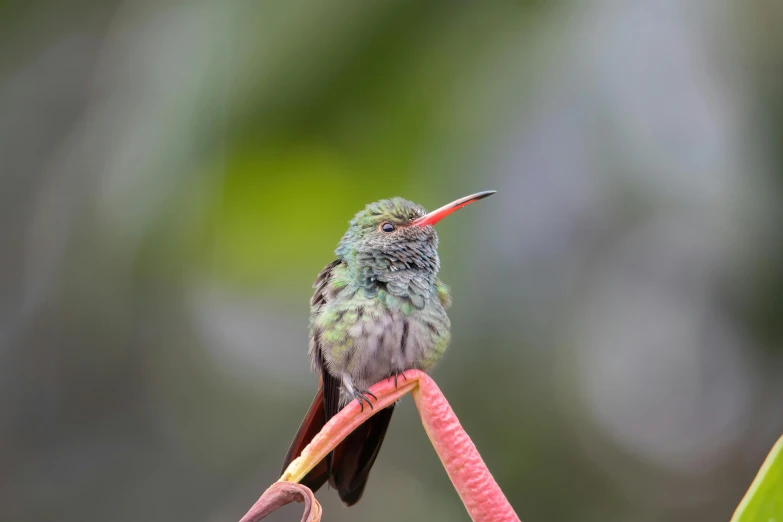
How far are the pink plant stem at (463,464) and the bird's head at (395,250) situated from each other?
60 centimetres

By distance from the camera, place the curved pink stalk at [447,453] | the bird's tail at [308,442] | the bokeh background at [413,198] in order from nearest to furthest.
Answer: the curved pink stalk at [447,453]
the bird's tail at [308,442]
the bokeh background at [413,198]

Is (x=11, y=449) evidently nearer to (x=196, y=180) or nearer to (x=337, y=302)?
(x=196, y=180)

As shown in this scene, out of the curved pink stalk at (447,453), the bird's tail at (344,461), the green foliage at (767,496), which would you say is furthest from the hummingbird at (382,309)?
the green foliage at (767,496)

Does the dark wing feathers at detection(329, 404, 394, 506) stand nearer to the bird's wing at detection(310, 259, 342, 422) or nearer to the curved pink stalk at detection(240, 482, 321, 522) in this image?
the bird's wing at detection(310, 259, 342, 422)

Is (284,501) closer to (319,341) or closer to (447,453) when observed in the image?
(447,453)

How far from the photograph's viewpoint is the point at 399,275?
1.41m

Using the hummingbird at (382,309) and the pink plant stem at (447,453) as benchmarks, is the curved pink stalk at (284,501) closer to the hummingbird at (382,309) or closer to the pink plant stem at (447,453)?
the pink plant stem at (447,453)

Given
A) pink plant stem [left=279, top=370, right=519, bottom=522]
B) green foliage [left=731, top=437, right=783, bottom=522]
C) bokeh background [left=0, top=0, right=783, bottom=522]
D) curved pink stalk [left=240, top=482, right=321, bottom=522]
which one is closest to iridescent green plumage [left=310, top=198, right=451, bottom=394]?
pink plant stem [left=279, top=370, right=519, bottom=522]

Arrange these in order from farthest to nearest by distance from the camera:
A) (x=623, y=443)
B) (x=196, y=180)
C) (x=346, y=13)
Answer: (x=623, y=443)
(x=196, y=180)
(x=346, y=13)

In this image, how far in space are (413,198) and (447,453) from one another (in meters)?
1.69

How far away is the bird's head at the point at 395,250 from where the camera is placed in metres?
1.41

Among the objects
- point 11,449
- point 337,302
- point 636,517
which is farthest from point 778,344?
point 11,449

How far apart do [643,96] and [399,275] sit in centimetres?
187

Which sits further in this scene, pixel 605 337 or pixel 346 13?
pixel 605 337
